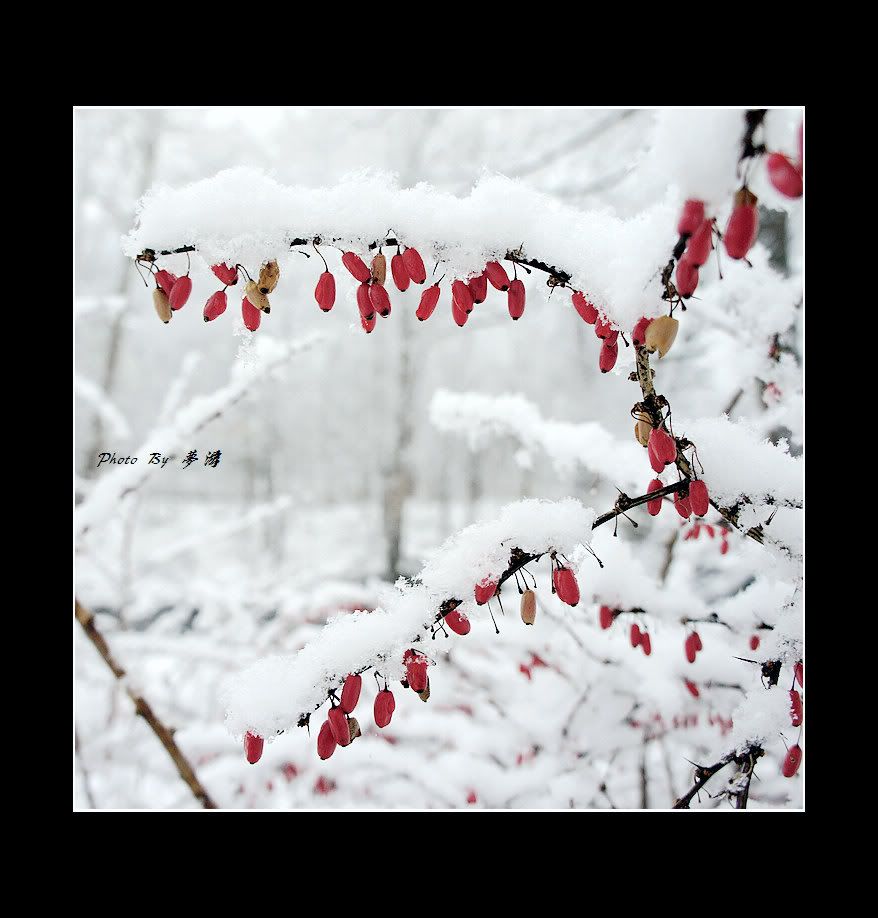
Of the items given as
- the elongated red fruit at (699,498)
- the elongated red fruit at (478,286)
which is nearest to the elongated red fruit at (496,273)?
the elongated red fruit at (478,286)

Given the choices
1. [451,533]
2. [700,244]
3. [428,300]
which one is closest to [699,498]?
[700,244]

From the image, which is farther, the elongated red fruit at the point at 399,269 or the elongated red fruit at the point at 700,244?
the elongated red fruit at the point at 399,269

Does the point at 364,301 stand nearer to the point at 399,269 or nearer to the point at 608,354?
the point at 399,269

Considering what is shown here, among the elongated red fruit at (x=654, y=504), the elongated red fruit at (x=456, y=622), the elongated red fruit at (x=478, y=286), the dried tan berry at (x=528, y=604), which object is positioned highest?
the elongated red fruit at (x=478, y=286)

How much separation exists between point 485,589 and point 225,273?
510 mm

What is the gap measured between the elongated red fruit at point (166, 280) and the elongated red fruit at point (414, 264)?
31 cm

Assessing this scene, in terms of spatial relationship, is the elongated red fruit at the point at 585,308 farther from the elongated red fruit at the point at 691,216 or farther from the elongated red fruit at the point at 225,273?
the elongated red fruit at the point at 225,273

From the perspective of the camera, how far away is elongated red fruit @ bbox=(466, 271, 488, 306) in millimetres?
729

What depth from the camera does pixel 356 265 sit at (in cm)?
70

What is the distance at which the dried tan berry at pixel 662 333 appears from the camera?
0.60 meters

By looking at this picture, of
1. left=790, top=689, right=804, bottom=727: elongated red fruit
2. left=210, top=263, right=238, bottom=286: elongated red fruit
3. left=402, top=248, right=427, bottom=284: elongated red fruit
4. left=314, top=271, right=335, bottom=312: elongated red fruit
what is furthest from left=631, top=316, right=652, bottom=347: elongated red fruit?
left=790, top=689, right=804, bottom=727: elongated red fruit
